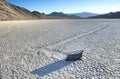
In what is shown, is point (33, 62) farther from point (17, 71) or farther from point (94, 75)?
point (94, 75)

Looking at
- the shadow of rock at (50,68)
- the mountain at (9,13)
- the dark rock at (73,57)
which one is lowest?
the mountain at (9,13)

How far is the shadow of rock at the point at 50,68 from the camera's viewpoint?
5.89m

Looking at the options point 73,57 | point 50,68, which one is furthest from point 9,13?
point 50,68

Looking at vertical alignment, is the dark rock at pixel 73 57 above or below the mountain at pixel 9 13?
above

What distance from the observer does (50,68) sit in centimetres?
630

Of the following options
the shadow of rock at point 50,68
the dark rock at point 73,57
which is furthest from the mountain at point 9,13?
the shadow of rock at point 50,68

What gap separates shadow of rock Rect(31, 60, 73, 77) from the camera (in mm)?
5893

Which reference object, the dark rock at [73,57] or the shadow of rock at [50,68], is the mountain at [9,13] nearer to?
the dark rock at [73,57]

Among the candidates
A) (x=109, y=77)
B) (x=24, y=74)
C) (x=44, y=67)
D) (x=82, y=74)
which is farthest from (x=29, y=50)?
(x=109, y=77)

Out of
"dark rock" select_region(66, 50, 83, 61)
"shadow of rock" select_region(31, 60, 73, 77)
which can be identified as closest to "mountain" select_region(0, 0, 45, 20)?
"dark rock" select_region(66, 50, 83, 61)

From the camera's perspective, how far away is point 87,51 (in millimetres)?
8523

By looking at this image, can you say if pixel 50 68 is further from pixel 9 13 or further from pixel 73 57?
pixel 9 13

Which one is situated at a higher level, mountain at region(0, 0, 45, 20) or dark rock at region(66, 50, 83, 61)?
dark rock at region(66, 50, 83, 61)

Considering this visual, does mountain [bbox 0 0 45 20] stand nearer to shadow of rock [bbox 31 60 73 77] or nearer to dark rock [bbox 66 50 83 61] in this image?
dark rock [bbox 66 50 83 61]
